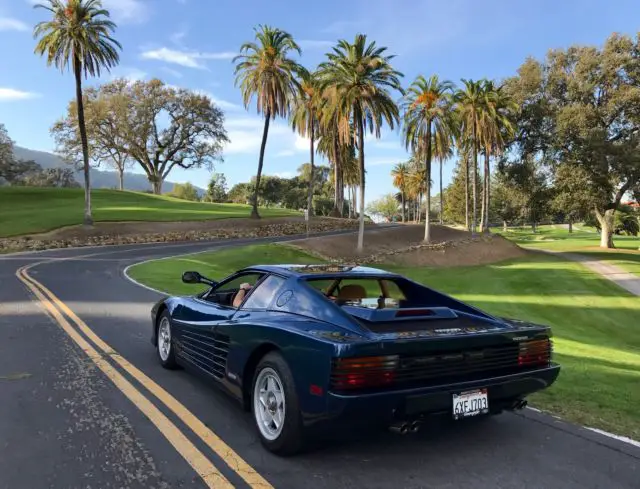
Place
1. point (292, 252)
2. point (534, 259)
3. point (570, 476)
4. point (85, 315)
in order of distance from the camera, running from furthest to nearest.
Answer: point (534, 259)
point (292, 252)
point (85, 315)
point (570, 476)

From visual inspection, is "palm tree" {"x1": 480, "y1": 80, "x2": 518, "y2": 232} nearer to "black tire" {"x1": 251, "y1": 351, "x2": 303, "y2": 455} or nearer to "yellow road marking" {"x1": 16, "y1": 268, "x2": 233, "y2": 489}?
"yellow road marking" {"x1": 16, "y1": 268, "x2": 233, "y2": 489}

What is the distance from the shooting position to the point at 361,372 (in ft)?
11.1

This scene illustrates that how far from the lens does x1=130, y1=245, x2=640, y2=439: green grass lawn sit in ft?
17.2

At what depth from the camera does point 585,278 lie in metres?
27.6

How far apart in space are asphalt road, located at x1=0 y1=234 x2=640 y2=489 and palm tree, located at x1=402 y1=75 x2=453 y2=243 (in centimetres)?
3448

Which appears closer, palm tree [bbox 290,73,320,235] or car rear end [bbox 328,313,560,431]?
car rear end [bbox 328,313,560,431]

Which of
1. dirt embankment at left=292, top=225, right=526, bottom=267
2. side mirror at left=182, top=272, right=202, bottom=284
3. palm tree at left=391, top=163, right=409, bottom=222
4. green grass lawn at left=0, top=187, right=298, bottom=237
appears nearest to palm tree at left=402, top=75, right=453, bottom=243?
dirt embankment at left=292, top=225, right=526, bottom=267

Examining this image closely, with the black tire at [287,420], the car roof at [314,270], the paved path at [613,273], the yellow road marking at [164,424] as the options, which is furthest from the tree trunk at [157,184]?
the black tire at [287,420]

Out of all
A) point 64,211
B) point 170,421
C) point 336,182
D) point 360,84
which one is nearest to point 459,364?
point 170,421

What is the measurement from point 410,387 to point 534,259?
119 ft

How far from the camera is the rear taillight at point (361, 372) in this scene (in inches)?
132

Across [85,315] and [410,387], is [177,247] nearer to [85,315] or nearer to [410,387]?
[85,315]

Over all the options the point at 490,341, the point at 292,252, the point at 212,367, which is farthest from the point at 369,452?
the point at 292,252

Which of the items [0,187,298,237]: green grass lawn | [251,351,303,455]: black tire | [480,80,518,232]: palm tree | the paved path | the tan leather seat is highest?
[480,80,518,232]: palm tree
